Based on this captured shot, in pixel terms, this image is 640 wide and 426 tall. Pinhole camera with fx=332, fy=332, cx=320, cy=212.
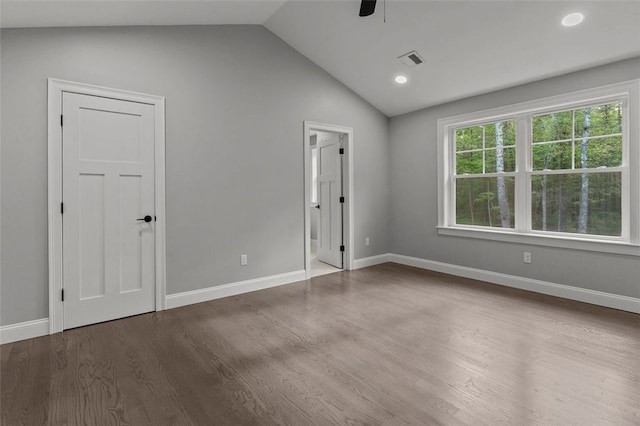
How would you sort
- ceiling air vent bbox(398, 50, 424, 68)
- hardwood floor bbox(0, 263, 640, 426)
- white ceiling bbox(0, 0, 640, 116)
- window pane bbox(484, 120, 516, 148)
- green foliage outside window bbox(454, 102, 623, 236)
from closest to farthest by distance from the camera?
hardwood floor bbox(0, 263, 640, 426), white ceiling bbox(0, 0, 640, 116), green foliage outside window bbox(454, 102, 623, 236), ceiling air vent bbox(398, 50, 424, 68), window pane bbox(484, 120, 516, 148)

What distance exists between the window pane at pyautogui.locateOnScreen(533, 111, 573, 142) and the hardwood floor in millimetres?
1854

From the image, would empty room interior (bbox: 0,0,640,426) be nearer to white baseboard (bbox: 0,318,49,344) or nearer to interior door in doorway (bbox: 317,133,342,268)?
white baseboard (bbox: 0,318,49,344)

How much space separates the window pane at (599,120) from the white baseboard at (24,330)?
18.1 feet

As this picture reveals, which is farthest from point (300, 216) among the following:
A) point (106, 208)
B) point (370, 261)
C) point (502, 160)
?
point (502, 160)

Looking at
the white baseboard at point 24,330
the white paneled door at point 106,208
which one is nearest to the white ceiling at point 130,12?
the white paneled door at point 106,208

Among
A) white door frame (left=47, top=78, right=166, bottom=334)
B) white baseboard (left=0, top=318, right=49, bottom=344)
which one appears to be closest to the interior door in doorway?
white door frame (left=47, top=78, right=166, bottom=334)

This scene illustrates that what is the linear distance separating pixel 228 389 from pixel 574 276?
3.67 metres

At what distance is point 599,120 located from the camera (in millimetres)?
3471

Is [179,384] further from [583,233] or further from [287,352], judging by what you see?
[583,233]

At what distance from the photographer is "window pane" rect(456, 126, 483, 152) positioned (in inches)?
179

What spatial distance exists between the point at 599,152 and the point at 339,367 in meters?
3.49

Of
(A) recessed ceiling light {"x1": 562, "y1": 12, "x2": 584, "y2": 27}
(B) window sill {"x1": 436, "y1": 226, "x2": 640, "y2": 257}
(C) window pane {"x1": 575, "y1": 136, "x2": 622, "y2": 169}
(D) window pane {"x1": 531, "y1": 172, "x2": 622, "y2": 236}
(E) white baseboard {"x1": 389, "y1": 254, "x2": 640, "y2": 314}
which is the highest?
(A) recessed ceiling light {"x1": 562, "y1": 12, "x2": 584, "y2": 27}

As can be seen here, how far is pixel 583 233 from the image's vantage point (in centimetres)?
362

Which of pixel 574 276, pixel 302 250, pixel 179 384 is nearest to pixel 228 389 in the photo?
pixel 179 384
